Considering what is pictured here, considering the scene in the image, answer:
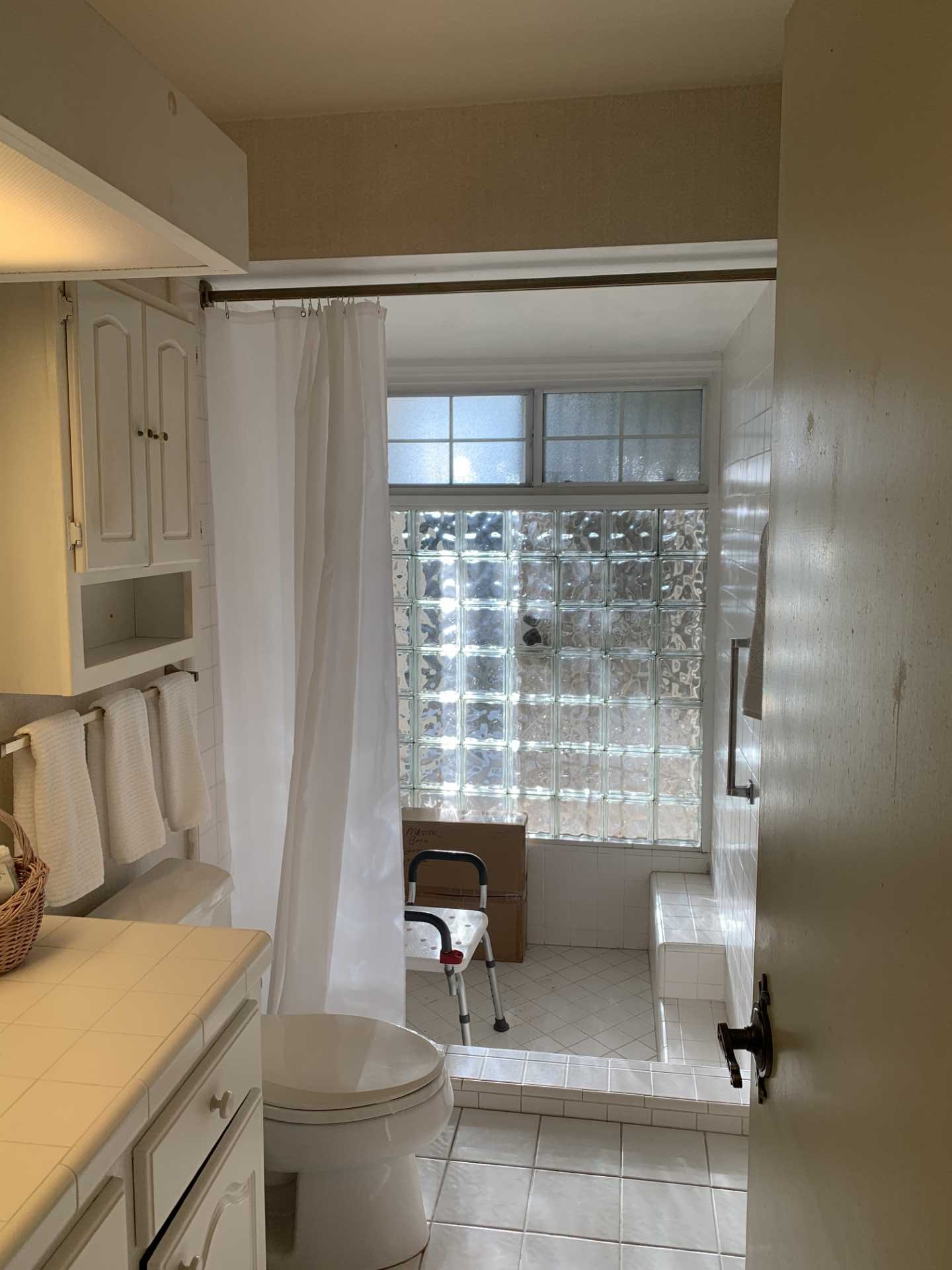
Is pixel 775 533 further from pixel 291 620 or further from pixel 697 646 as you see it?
pixel 697 646

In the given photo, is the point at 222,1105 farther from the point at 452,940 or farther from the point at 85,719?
the point at 452,940

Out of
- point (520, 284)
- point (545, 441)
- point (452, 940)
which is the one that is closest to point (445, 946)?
point (452, 940)

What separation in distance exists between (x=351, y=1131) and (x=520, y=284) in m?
1.71

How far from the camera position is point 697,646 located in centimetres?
366

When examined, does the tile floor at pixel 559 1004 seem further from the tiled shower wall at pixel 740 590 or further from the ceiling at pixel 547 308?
the ceiling at pixel 547 308

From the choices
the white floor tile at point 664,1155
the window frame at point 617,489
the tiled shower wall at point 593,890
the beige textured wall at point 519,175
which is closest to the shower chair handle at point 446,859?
the tiled shower wall at point 593,890

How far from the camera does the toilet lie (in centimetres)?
170

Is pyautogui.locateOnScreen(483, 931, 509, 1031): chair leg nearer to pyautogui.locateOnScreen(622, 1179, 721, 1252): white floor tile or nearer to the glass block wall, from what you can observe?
the glass block wall

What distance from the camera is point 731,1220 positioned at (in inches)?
76.9

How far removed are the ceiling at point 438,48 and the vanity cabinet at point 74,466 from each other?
47 cm

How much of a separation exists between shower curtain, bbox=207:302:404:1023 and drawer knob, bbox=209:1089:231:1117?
3.06ft

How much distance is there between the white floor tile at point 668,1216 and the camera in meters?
1.90

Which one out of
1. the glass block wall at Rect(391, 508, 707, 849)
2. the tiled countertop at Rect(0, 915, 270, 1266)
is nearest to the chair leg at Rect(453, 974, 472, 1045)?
the glass block wall at Rect(391, 508, 707, 849)

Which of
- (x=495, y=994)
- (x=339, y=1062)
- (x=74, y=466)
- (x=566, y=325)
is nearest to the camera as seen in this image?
(x=74, y=466)
